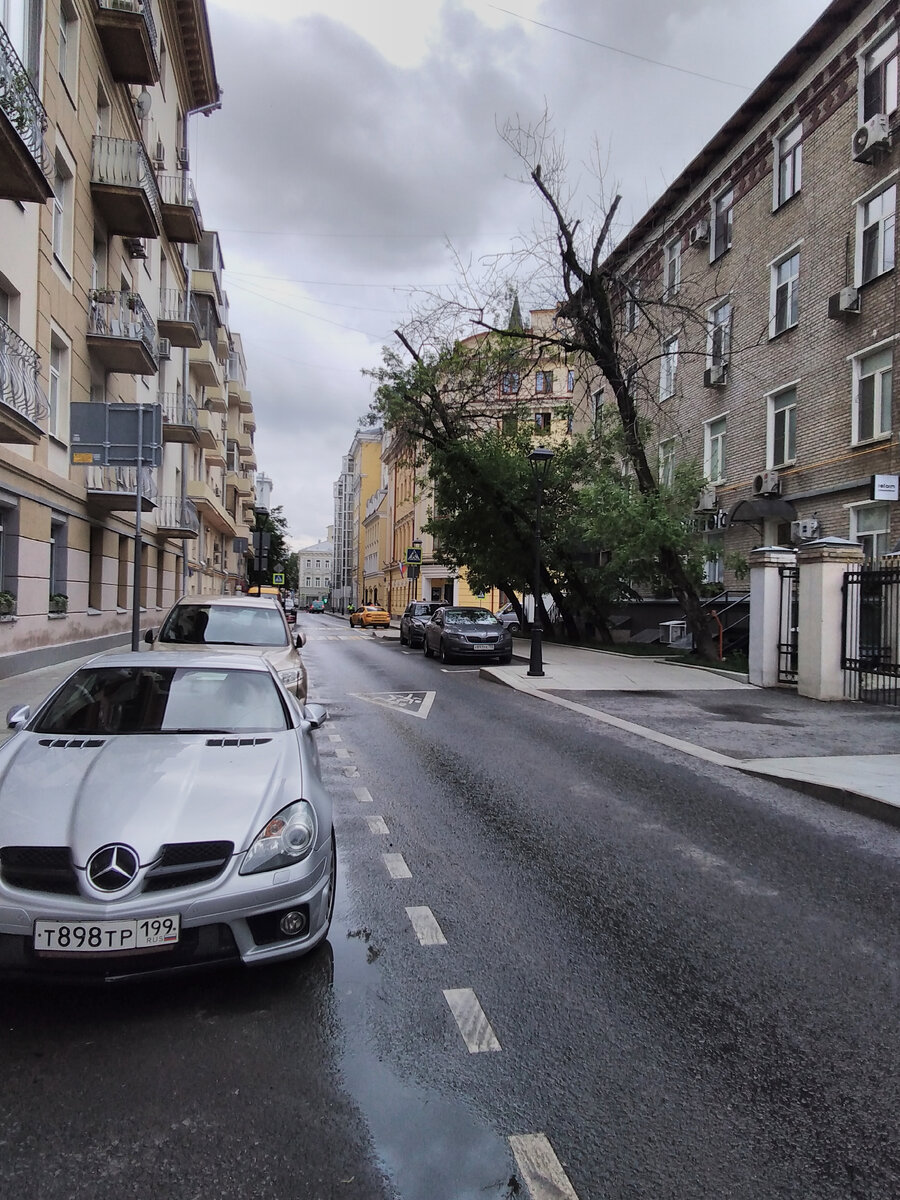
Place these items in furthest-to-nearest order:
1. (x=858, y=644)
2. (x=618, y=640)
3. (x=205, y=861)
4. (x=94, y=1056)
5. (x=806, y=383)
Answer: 1. (x=618, y=640)
2. (x=806, y=383)
3. (x=858, y=644)
4. (x=205, y=861)
5. (x=94, y=1056)

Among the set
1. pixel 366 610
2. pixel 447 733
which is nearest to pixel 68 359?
pixel 447 733

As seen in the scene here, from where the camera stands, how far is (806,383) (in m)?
19.0

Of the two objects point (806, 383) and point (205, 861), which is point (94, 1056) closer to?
point (205, 861)

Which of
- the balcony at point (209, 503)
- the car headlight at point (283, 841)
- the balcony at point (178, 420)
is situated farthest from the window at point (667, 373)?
the car headlight at point (283, 841)

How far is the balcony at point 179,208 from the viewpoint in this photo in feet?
83.9

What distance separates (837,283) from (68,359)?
1674 centimetres

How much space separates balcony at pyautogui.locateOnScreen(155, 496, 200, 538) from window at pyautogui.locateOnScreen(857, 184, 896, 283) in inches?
814

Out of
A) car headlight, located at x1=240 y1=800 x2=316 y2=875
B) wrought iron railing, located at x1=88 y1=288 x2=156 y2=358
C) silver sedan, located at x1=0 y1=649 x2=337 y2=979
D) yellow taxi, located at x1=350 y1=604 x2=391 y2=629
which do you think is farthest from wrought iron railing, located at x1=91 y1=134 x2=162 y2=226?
yellow taxi, located at x1=350 y1=604 x2=391 y2=629

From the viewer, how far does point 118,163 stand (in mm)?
18344

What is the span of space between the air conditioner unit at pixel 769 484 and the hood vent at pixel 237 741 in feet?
59.5

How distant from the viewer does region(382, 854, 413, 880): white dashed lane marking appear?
4809 millimetres

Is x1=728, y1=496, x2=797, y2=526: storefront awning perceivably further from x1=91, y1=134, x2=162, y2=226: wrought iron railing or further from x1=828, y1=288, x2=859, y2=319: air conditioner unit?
x1=91, y1=134, x2=162, y2=226: wrought iron railing

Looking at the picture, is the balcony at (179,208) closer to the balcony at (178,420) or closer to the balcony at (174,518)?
the balcony at (178,420)

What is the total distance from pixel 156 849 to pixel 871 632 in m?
12.4
